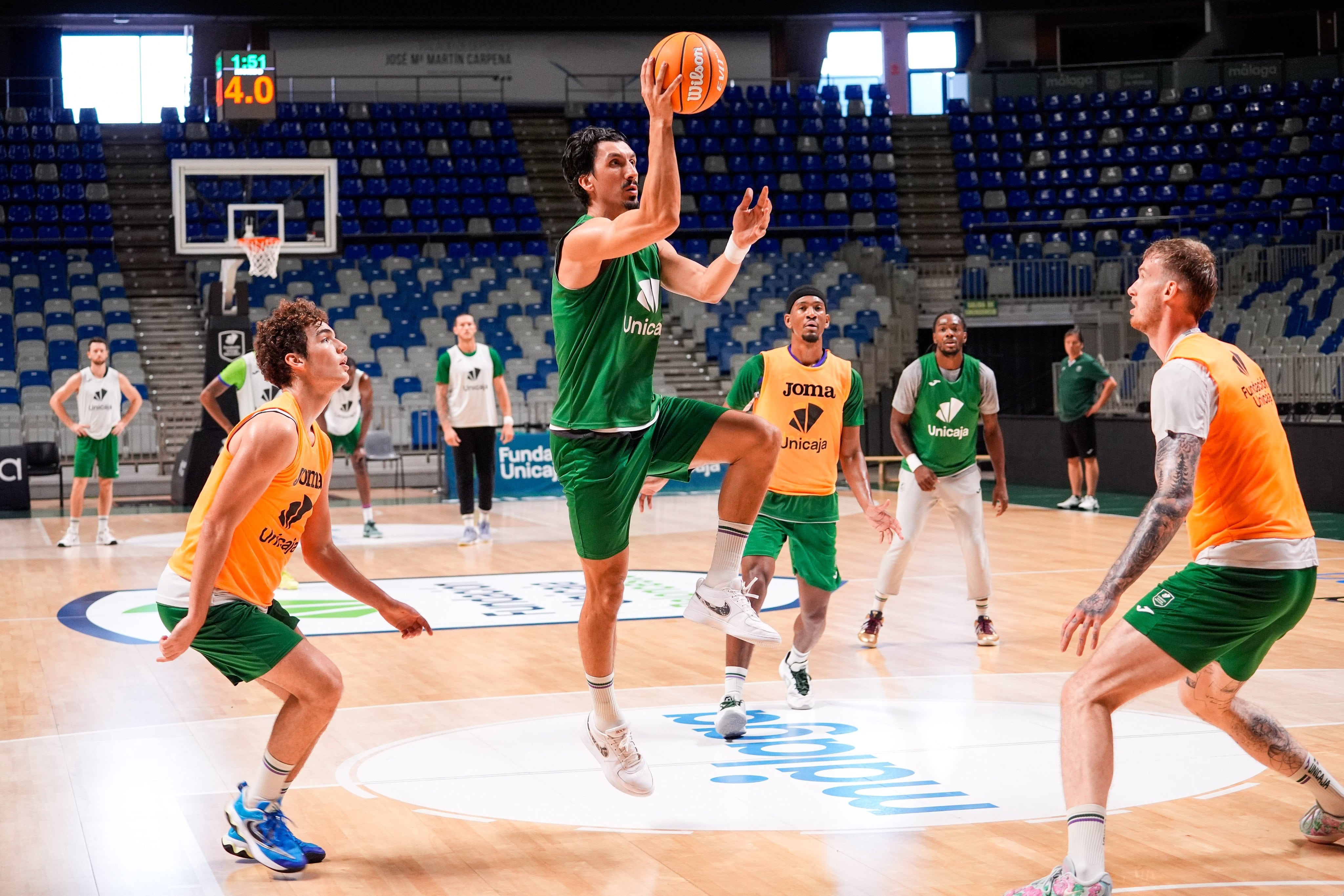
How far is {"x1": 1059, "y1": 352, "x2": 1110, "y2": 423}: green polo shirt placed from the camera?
605 inches

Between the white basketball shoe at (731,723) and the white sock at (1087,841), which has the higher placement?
the white sock at (1087,841)

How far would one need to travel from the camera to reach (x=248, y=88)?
1681 centimetres

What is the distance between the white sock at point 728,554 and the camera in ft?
14.8

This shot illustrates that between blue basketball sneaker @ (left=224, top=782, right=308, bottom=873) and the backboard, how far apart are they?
40.5 ft

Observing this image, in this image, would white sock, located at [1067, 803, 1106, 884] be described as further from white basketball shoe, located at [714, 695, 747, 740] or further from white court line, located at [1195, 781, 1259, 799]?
white basketball shoe, located at [714, 695, 747, 740]

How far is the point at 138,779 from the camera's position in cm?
509

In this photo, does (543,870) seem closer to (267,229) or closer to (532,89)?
(267,229)

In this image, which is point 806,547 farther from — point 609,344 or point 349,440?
point 349,440

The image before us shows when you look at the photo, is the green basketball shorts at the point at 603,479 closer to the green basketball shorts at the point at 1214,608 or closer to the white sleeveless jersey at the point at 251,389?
the green basketball shorts at the point at 1214,608

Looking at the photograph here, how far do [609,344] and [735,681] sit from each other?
196 cm

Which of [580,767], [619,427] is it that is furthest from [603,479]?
[580,767]

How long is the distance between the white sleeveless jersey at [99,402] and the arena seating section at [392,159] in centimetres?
999

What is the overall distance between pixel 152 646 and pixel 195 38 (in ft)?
73.2

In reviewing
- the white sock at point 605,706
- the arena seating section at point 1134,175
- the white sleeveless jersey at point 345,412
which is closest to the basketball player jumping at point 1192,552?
the white sock at point 605,706
